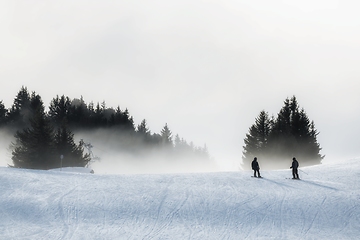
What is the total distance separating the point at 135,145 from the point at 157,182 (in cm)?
8357

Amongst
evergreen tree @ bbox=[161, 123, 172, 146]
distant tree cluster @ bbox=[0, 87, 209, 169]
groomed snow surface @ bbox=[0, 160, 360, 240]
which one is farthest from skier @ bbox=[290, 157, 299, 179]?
evergreen tree @ bbox=[161, 123, 172, 146]

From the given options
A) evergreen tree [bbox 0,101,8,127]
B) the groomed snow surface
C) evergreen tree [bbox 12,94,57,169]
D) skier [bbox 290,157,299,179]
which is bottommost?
the groomed snow surface

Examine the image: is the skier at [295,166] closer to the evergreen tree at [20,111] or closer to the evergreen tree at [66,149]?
the evergreen tree at [66,149]

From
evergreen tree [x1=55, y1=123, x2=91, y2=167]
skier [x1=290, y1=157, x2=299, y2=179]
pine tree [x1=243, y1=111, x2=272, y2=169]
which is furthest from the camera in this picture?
pine tree [x1=243, y1=111, x2=272, y2=169]

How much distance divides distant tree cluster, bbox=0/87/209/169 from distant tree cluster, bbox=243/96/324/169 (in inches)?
1149

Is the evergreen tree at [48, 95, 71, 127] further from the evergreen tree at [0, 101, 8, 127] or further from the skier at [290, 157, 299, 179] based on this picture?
the skier at [290, 157, 299, 179]

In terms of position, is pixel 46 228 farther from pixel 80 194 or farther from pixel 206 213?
pixel 206 213

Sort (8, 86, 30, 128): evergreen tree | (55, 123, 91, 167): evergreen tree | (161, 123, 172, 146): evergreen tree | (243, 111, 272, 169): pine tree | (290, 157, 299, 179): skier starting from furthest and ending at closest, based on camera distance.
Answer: (161, 123, 172, 146): evergreen tree, (8, 86, 30, 128): evergreen tree, (243, 111, 272, 169): pine tree, (55, 123, 91, 167): evergreen tree, (290, 157, 299, 179): skier

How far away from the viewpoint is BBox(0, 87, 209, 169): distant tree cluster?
60.2 metres

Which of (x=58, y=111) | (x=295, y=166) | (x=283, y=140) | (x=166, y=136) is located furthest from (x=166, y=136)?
(x=295, y=166)

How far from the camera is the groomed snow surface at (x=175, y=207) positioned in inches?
882

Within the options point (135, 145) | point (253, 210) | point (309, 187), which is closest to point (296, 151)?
point (309, 187)

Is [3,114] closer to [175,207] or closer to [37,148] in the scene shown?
[37,148]

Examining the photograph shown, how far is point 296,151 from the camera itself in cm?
6638
